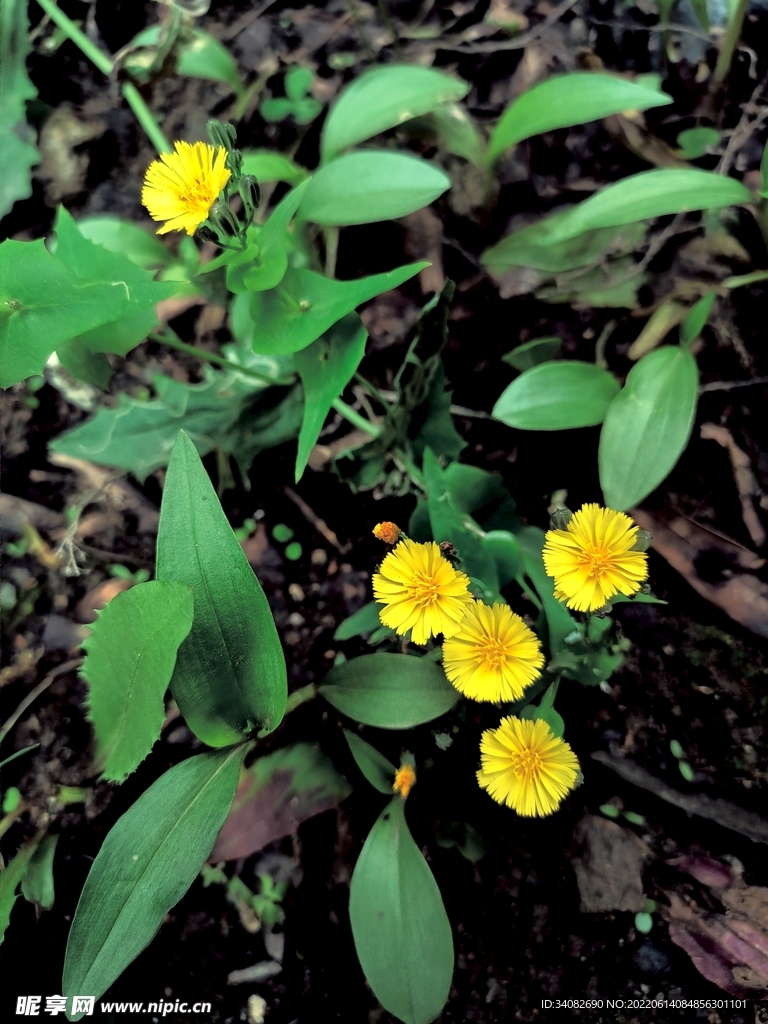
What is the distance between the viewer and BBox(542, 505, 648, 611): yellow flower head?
68 cm

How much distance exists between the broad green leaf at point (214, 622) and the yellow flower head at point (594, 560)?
31 cm

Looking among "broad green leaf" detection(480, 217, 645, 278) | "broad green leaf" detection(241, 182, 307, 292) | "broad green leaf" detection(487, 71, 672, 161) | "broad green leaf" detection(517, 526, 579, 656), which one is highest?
"broad green leaf" detection(487, 71, 672, 161)

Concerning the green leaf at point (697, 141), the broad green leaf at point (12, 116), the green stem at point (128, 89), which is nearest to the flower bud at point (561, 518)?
the green leaf at point (697, 141)

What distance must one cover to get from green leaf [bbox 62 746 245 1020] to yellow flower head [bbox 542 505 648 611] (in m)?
0.41

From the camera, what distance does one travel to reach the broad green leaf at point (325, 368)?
75 cm

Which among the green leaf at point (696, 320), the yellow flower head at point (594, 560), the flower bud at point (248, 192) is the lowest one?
the yellow flower head at point (594, 560)

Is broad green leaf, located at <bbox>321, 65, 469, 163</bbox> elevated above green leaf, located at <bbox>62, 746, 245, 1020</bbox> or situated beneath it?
elevated above

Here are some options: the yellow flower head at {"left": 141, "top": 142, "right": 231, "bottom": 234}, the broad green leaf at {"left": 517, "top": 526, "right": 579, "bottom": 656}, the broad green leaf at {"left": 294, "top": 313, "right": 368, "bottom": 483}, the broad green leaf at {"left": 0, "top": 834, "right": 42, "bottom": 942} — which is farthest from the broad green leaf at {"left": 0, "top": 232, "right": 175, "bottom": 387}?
the broad green leaf at {"left": 0, "top": 834, "right": 42, "bottom": 942}

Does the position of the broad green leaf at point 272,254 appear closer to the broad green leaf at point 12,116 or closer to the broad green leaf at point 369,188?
the broad green leaf at point 369,188

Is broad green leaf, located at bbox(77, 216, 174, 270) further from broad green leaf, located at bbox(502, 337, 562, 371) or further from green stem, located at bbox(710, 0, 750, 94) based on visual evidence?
green stem, located at bbox(710, 0, 750, 94)

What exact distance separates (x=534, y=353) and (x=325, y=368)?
37 centimetres

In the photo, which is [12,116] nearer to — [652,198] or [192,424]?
[192,424]

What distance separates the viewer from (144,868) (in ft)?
2.20

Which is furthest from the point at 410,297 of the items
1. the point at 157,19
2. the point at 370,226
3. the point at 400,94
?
the point at 157,19
